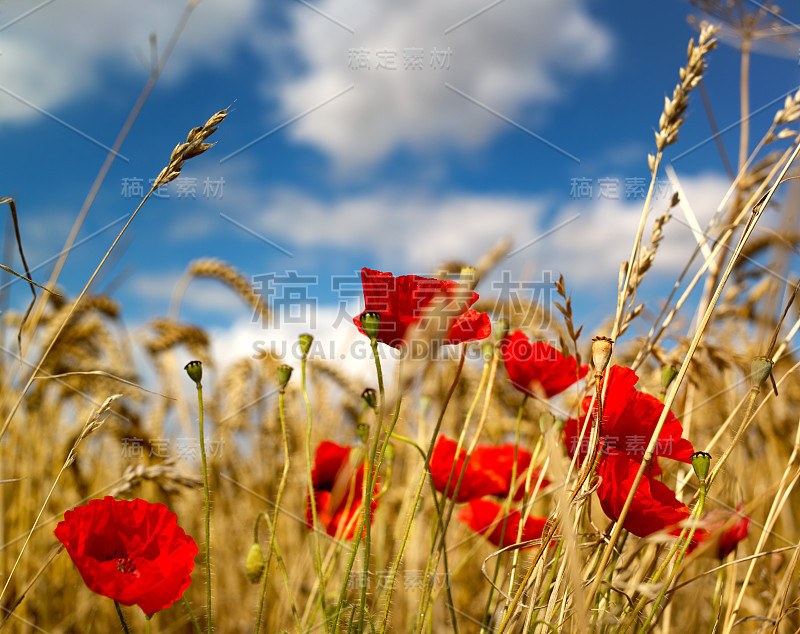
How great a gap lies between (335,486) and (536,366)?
254 millimetres

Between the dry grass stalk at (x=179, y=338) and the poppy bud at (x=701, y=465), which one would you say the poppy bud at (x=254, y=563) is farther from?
the dry grass stalk at (x=179, y=338)

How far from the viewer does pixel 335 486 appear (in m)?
0.64

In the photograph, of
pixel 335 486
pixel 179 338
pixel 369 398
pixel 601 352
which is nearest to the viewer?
pixel 601 352

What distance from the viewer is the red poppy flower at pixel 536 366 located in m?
0.64

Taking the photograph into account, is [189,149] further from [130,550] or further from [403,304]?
[130,550]

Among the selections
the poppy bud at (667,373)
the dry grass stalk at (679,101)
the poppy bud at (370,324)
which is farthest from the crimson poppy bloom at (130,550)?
the dry grass stalk at (679,101)

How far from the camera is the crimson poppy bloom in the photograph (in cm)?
43

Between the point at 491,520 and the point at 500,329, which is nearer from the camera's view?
the point at 500,329

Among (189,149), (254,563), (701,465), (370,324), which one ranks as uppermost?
(189,149)

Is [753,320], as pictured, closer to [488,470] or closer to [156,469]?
[488,470]

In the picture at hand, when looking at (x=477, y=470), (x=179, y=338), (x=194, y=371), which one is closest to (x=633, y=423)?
(x=477, y=470)

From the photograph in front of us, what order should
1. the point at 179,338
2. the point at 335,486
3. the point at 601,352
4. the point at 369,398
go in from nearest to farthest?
the point at 601,352, the point at 369,398, the point at 335,486, the point at 179,338

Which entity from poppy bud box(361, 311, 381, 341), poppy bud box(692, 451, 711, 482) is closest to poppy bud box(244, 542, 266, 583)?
poppy bud box(361, 311, 381, 341)

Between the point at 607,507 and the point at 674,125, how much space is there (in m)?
0.38
